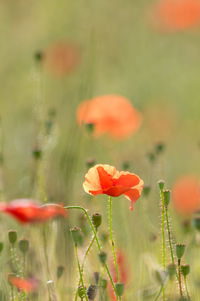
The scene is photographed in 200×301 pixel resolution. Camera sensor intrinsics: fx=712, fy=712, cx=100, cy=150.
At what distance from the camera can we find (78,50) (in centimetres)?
455

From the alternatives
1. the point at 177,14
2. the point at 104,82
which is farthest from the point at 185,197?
the point at 177,14

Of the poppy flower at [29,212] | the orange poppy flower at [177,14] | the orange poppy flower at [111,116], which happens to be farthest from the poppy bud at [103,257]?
the orange poppy flower at [177,14]

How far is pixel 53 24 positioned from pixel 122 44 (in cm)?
53

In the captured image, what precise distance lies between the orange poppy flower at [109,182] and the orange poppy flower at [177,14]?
3.85 m

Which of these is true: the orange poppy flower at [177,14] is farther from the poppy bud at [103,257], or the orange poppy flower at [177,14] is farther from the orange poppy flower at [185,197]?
the poppy bud at [103,257]

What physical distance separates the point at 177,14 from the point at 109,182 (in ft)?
13.1

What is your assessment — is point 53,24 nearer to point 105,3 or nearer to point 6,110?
point 105,3

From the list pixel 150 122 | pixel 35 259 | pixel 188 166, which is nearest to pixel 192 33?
pixel 150 122

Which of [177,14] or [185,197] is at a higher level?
[177,14]

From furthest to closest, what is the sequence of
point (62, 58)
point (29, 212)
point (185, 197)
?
point (62, 58) → point (185, 197) → point (29, 212)

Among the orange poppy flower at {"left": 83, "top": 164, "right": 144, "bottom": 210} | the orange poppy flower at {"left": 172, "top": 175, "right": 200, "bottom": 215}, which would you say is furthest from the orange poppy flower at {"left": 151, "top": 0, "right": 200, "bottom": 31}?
the orange poppy flower at {"left": 83, "top": 164, "right": 144, "bottom": 210}

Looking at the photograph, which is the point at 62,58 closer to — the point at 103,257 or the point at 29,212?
the point at 103,257

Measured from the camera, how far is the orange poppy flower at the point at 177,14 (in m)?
5.01

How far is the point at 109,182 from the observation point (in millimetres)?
1275
